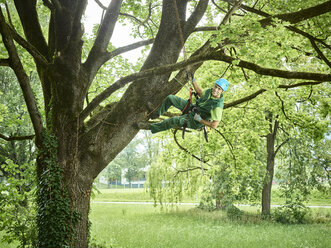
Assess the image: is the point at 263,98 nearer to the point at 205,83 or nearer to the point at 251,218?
the point at 205,83

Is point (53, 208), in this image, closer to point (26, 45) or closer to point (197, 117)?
point (26, 45)

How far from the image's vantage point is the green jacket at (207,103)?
5524 mm

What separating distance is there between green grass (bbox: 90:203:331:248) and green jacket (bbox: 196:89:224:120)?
543 cm

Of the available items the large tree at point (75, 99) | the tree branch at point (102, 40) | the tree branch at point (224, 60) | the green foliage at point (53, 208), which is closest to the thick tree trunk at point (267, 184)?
the large tree at point (75, 99)

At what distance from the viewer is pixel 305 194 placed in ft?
53.9

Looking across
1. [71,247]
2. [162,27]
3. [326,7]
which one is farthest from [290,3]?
[71,247]

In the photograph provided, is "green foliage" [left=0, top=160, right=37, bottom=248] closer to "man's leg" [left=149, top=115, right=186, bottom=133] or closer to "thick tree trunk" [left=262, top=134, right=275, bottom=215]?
"man's leg" [left=149, top=115, right=186, bottom=133]

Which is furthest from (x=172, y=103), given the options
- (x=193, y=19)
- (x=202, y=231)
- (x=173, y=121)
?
(x=202, y=231)

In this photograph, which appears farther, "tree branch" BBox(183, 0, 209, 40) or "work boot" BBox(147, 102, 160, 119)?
"tree branch" BBox(183, 0, 209, 40)

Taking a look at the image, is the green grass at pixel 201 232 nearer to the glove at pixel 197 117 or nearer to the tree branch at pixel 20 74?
the tree branch at pixel 20 74

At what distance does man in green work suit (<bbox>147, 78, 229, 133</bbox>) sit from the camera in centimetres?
550

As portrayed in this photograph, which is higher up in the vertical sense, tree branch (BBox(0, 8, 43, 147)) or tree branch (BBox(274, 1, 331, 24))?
tree branch (BBox(274, 1, 331, 24))

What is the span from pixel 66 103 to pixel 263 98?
747cm

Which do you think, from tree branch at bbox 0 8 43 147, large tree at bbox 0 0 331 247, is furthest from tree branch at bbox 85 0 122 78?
tree branch at bbox 0 8 43 147
